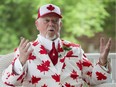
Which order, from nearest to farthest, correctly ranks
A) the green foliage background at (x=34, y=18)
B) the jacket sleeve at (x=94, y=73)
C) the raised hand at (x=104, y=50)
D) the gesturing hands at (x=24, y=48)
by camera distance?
the gesturing hands at (x=24, y=48) < the raised hand at (x=104, y=50) < the jacket sleeve at (x=94, y=73) < the green foliage background at (x=34, y=18)

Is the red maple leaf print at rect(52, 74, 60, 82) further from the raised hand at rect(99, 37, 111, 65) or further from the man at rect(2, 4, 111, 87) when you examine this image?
the raised hand at rect(99, 37, 111, 65)

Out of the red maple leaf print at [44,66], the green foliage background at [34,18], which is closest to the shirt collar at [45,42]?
the red maple leaf print at [44,66]

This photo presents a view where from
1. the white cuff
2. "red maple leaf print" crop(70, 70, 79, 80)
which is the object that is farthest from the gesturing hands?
"red maple leaf print" crop(70, 70, 79, 80)

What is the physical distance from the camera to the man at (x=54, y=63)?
94.0 inches

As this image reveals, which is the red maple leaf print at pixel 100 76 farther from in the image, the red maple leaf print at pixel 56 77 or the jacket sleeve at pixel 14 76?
the jacket sleeve at pixel 14 76

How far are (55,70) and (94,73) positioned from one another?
276 mm

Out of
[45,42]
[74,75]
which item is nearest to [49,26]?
[45,42]

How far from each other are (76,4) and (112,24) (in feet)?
4.58

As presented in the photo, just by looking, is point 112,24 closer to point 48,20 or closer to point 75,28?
point 75,28

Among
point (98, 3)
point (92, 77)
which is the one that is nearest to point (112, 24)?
point (98, 3)

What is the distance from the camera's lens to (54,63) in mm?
2463

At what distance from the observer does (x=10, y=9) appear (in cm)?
693

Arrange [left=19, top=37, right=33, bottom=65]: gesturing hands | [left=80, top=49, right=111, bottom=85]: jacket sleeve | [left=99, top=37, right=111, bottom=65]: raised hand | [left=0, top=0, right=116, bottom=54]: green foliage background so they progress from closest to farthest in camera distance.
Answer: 1. [left=19, top=37, right=33, bottom=65]: gesturing hands
2. [left=99, top=37, right=111, bottom=65]: raised hand
3. [left=80, top=49, right=111, bottom=85]: jacket sleeve
4. [left=0, top=0, right=116, bottom=54]: green foliage background

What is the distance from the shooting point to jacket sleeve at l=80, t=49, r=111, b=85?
2438 mm
